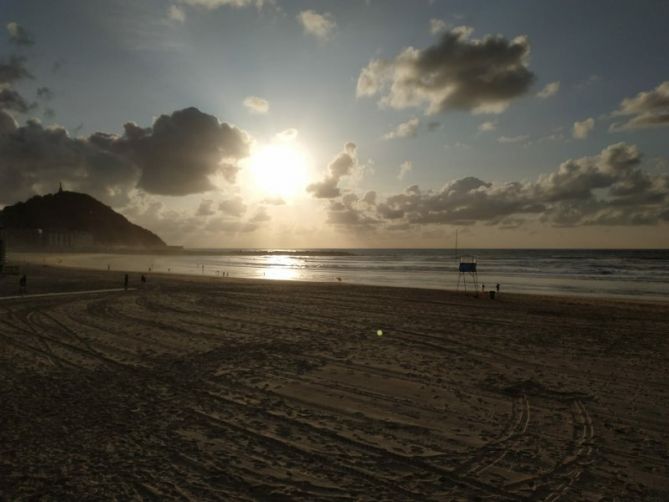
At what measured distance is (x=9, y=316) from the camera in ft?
52.5

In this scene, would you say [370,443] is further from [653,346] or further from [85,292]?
[85,292]

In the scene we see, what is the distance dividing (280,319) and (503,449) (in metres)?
11.8

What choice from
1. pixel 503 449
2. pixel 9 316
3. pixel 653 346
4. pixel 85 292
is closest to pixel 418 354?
pixel 503 449

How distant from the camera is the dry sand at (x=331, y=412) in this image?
4.75 m

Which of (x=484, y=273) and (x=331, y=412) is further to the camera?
(x=484, y=273)

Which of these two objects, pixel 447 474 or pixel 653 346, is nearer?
pixel 447 474

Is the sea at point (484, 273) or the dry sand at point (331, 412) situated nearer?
the dry sand at point (331, 412)

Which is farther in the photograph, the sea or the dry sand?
the sea

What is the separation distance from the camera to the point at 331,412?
6.93m

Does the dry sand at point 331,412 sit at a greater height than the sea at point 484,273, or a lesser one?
lesser

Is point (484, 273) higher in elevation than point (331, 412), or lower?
higher

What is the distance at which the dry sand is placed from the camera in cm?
475

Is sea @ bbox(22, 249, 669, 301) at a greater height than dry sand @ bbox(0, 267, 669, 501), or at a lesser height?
greater

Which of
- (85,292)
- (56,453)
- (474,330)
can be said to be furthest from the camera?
(85,292)
